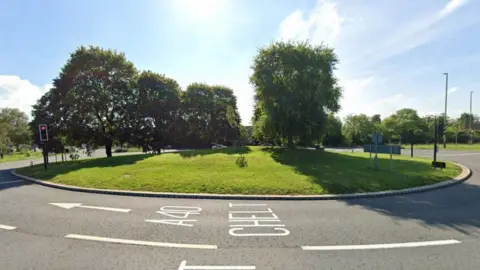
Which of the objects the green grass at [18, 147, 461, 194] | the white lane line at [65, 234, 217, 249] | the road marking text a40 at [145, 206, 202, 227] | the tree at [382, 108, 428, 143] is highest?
the tree at [382, 108, 428, 143]

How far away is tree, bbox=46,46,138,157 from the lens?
956 inches

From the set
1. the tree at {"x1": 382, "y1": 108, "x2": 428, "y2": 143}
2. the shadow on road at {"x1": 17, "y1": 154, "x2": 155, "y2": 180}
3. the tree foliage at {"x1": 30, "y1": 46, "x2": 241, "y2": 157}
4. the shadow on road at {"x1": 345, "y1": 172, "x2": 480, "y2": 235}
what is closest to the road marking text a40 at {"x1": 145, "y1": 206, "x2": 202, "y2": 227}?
the shadow on road at {"x1": 345, "y1": 172, "x2": 480, "y2": 235}

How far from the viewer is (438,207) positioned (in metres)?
7.73

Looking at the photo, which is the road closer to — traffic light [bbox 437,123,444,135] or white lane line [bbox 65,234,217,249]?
white lane line [bbox 65,234,217,249]

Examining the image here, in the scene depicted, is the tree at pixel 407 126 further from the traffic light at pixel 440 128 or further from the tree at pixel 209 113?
the traffic light at pixel 440 128

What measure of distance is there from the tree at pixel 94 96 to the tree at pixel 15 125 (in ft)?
164

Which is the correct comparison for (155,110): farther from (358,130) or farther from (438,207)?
(358,130)

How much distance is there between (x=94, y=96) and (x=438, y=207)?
27.0 metres

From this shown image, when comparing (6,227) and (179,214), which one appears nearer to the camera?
(6,227)

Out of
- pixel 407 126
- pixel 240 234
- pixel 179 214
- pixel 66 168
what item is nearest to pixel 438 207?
pixel 240 234

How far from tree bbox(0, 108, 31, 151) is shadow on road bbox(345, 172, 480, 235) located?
77.4 metres

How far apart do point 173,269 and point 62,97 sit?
26595 millimetres

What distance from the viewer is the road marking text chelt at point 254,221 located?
18.6ft

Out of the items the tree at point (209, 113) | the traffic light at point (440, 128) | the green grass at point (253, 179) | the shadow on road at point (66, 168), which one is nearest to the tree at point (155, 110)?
the shadow on road at point (66, 168)
